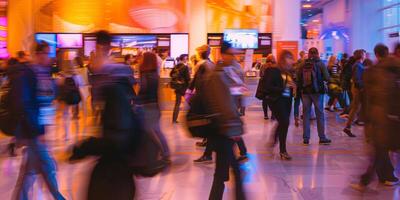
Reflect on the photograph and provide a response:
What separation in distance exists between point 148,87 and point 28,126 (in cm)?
252

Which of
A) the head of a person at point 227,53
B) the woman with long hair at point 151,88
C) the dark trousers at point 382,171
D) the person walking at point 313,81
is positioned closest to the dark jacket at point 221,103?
the head of a person at point 227,53

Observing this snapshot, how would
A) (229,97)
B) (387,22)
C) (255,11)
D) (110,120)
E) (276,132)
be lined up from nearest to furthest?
(110,120)
(229,97)
(276,132)
(255,11)
(387,22)

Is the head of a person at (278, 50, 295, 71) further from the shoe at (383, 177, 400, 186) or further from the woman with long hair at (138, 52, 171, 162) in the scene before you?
the shoe at (383, 177, 400, 186)

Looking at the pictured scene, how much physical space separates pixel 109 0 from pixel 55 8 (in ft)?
7.27

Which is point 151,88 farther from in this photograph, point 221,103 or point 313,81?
point 313,81

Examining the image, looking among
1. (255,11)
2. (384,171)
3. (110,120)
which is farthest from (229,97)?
(255,11)

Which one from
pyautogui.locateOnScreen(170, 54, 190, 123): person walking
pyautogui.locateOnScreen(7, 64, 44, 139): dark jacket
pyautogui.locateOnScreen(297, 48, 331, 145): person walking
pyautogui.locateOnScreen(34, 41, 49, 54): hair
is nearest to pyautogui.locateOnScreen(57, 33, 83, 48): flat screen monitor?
pyautogui.locateOnScreen(170, 54, 190, 123): person walking

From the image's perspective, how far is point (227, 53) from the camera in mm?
4371

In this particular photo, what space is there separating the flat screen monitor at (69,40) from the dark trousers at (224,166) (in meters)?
15.7

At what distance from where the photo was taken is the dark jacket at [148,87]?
6406mm

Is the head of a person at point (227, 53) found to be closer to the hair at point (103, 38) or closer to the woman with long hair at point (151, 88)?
the hair at point (103, 38)

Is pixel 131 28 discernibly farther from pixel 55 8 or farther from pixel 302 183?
pixel 302 183

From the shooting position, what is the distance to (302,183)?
5.77 metres

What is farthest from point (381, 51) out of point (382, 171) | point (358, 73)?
point (358, 73)
